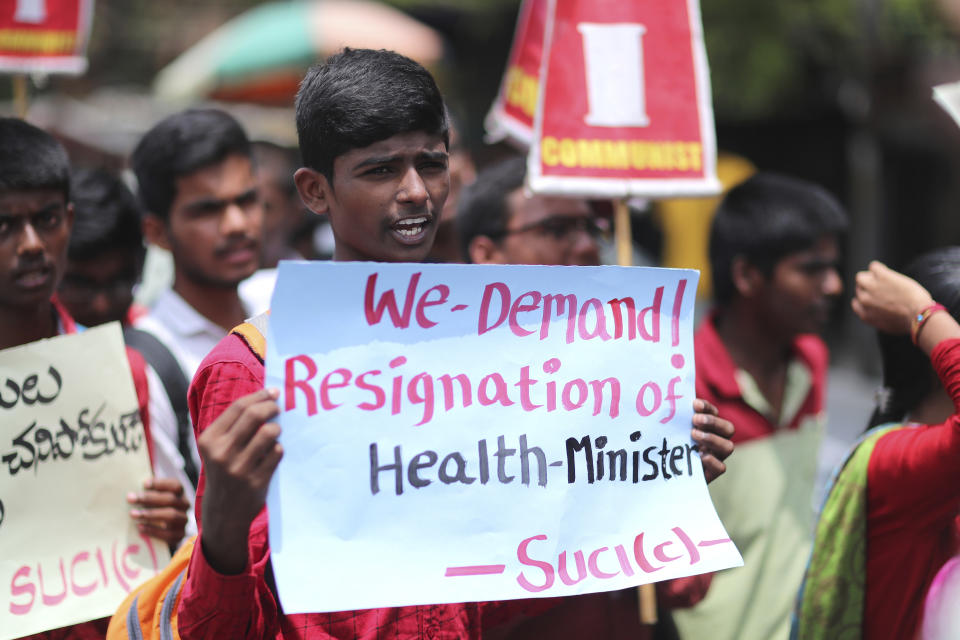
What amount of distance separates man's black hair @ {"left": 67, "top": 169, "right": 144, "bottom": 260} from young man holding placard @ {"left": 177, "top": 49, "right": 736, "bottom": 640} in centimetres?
164

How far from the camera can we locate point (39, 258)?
2.51 meters

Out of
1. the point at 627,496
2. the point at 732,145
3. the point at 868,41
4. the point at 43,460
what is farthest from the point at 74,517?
the point at 732,145

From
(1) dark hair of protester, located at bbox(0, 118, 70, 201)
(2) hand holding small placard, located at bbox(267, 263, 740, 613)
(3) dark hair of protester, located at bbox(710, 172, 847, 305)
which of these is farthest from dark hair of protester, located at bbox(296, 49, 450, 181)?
(3) dark hair of protester, located at bbox(710, 172, 847, 305)

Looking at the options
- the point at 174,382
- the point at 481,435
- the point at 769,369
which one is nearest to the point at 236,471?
the point at 481,435

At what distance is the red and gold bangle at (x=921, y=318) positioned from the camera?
233cm

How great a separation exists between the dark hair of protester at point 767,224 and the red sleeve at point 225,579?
222 cm

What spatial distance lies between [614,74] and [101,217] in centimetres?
165

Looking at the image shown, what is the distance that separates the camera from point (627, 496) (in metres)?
1.96

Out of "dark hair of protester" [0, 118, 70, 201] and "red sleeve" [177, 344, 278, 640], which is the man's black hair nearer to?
"dark hair of protester" [0, 118, 70, 201]

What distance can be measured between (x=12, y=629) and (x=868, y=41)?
1052 cm

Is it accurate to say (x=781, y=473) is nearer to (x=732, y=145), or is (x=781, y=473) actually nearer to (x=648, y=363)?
(x=648, y=363)

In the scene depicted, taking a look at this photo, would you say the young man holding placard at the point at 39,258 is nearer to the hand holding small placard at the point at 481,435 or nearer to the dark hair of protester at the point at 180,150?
the dark hair of protester at the point at 180,150

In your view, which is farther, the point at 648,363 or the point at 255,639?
the point at 648,363

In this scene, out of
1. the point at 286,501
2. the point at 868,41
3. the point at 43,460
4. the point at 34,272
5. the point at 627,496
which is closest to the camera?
the point at 286,501
